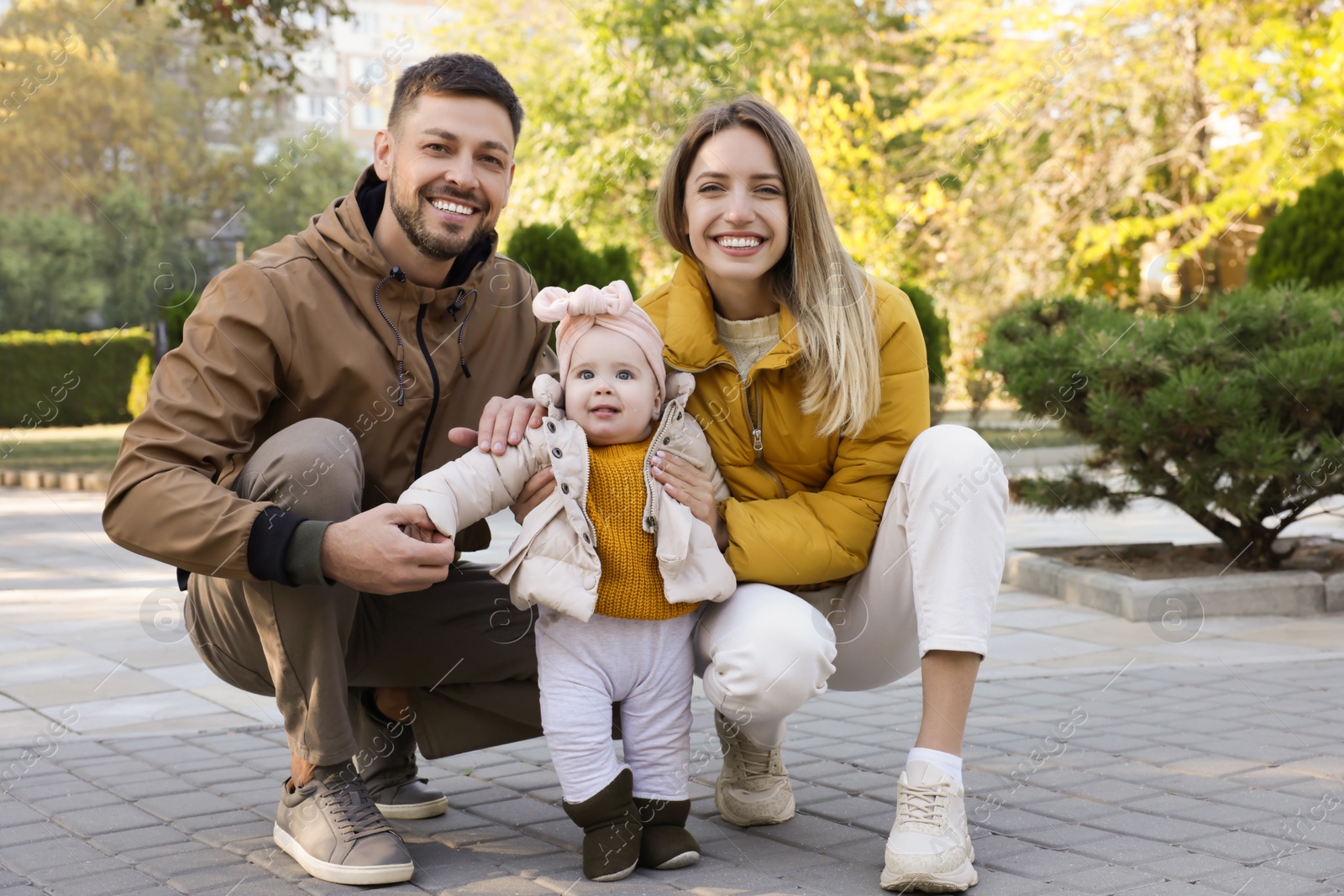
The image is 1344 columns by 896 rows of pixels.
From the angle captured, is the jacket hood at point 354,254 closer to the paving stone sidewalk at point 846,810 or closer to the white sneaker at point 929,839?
the paving stone sidewalk at point 846,810

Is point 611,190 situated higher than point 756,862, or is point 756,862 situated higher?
point 611,190

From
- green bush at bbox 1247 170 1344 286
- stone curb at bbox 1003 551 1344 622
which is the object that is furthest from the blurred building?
green bush at bbox 1247 170 1344 286

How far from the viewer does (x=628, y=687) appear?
2.68m

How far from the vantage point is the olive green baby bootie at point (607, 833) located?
2.54m

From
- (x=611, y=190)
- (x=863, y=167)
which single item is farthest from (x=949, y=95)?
(x=611, y=190)

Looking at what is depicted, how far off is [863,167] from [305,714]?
15.0m

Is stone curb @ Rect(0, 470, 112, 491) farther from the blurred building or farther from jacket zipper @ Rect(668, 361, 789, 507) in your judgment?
jacket zipper @ Rect(668, 361, 789, 507)

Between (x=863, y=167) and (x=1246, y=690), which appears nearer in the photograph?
(x=1246, y=690)

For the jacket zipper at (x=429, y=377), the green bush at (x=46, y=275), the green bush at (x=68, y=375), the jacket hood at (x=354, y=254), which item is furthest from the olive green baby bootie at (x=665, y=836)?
the green bush at (x=46, y=275)

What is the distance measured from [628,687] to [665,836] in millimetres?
308

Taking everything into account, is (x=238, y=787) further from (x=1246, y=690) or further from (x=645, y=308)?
(x=1246, y=690)

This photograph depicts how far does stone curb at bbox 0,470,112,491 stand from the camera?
1268 centimetres

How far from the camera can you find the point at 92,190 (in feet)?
86.8

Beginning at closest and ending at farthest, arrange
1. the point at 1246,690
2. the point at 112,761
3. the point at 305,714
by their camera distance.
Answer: the point at 305,714
the point at 112,761
the point at 1246,690
